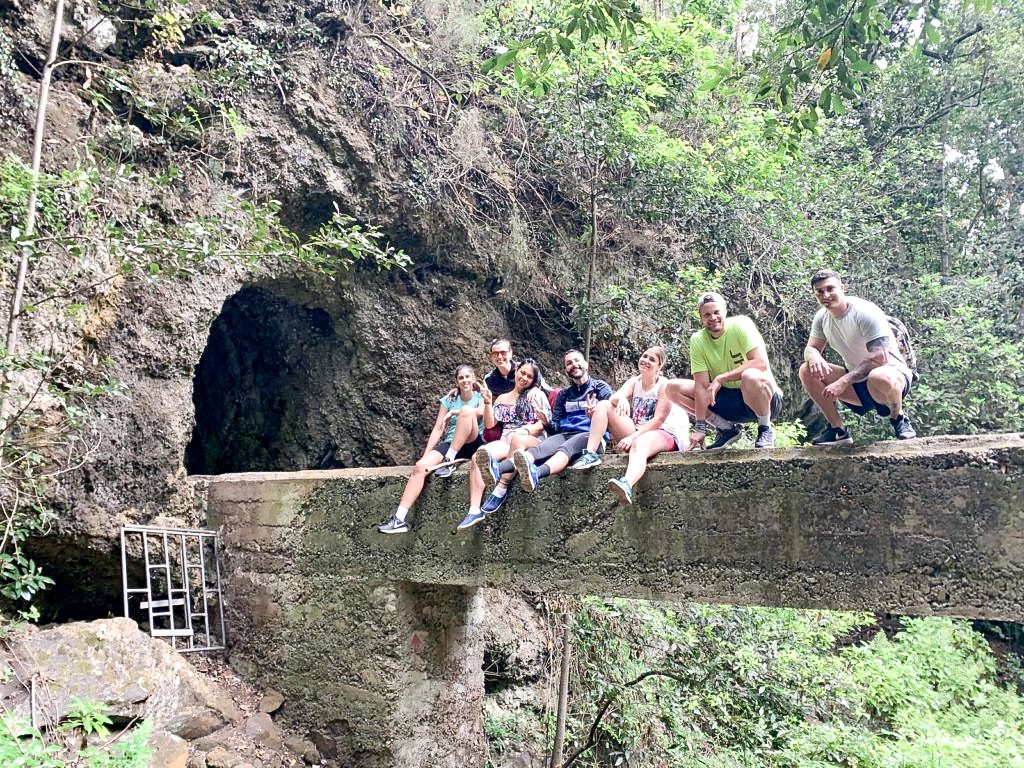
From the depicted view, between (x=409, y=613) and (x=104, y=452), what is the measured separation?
8.17ft

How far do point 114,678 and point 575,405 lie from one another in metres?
3.20

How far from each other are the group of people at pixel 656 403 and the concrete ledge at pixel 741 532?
15 cm

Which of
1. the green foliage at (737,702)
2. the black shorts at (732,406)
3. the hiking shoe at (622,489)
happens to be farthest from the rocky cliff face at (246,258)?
the black shorts at (732,406)

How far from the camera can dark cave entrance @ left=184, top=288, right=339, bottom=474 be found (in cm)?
729

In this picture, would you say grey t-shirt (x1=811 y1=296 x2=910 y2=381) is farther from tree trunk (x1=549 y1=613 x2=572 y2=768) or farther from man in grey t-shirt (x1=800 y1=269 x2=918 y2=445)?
tree trunk (x1=549 y1=613 x2=572 y2=768)

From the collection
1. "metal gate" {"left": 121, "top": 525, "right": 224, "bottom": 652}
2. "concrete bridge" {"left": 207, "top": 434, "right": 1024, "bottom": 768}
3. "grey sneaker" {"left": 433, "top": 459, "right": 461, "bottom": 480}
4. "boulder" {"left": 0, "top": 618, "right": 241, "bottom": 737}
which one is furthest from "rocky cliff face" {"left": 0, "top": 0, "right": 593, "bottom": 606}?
"grey sneaker" {"left": 433, "top": 459, "right": 461, "bottom": 480}

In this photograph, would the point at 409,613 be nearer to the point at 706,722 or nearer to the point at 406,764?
the point at 406,764

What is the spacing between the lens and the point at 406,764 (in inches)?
182

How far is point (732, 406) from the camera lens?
3945 mm

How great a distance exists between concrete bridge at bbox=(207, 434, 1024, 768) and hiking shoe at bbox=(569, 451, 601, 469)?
0.28ft

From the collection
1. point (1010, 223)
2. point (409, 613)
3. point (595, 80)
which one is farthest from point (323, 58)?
point (1010, 223)

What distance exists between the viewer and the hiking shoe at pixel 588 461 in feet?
13.0

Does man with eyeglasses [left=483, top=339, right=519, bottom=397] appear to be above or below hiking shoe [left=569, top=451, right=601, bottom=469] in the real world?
above

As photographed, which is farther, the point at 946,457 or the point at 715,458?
the point at 715,458
